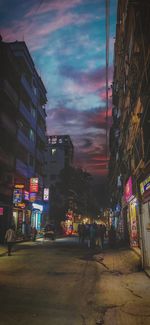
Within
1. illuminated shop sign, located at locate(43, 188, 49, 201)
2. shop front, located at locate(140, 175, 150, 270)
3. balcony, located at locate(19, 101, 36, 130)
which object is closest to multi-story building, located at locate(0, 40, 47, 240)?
balcony, located at locate(19, 101, 36, 130)

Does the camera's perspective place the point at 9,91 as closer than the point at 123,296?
No

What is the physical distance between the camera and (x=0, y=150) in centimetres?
3256

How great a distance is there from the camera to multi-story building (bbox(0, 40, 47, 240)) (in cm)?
3434

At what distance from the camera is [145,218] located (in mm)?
13734

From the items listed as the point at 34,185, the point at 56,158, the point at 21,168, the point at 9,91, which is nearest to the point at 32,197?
the point at 34,185

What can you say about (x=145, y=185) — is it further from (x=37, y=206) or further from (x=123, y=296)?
(x=37, y=206)

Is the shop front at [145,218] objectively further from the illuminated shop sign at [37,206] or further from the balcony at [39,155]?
the balcony at [39,155]

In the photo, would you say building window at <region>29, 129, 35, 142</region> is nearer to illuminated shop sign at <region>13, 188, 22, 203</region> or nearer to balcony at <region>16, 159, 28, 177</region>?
balcony at <region>16, 159, 28, 177</region>

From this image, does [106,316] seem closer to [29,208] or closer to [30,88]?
[29,208]

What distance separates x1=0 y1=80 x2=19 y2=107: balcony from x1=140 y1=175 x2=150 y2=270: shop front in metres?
24.5

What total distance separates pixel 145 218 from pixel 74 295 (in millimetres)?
5880

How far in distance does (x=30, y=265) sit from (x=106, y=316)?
9.14 meters

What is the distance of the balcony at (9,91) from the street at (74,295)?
956 inches

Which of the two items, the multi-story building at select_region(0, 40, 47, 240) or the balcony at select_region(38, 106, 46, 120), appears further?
the balcony at select_region(38, 106, 46, 120)
